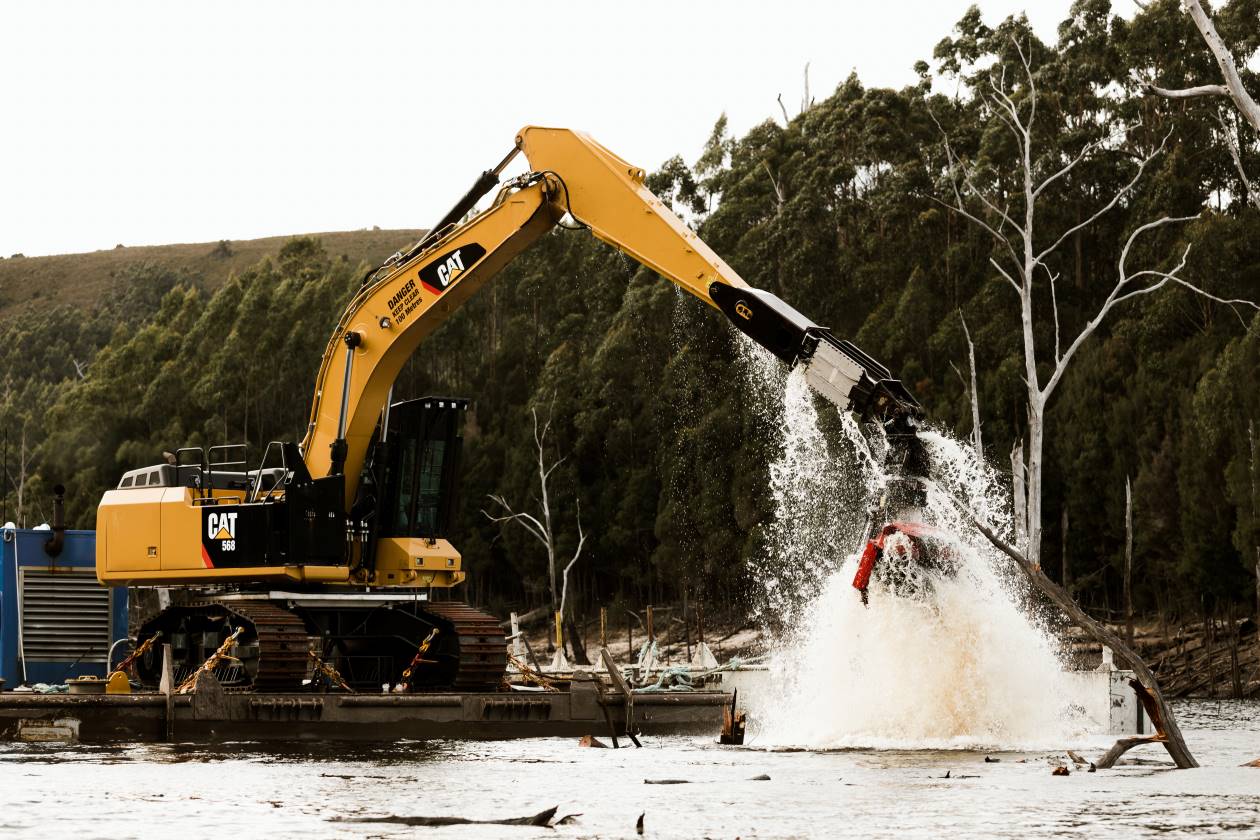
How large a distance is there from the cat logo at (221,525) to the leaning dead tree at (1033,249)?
18.4 meters

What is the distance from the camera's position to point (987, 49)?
198ft

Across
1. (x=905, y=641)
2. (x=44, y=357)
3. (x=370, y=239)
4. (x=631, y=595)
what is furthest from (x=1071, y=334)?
(x=370, y=239)

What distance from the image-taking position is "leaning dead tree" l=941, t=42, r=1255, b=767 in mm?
45031

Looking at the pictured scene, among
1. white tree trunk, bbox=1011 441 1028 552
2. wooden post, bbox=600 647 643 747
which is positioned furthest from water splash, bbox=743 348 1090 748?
white tree trunk, bbox=1011 441 1028 552

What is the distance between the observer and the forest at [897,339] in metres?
50.8

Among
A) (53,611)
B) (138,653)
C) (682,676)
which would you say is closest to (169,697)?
(138,653)

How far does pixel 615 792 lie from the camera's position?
58.1ft

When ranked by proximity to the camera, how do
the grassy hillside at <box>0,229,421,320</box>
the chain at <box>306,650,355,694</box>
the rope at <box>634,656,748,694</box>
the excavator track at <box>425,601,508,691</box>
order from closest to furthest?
the chain at <box>306,650,355,694</box>, the excavator track at <box>425,601,508,691</box>, the rope at <box>634,656,748,694</box>, the grassy hillside at <box>0,229,421,320</box>

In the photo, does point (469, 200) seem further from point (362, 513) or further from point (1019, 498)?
point (1019, 498)

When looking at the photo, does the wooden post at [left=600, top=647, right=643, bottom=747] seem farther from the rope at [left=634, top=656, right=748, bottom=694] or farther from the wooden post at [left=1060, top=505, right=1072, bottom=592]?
the wooden post at [left=1060, top=505, right=1072, bottom=592]

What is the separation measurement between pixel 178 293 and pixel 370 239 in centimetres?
7715

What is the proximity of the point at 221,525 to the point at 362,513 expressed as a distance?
2082 mm

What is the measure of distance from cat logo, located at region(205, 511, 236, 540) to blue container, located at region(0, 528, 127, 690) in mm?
3720

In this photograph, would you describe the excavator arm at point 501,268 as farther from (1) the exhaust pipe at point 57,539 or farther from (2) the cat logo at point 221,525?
(1) the exhaust pipe at point 57,539
